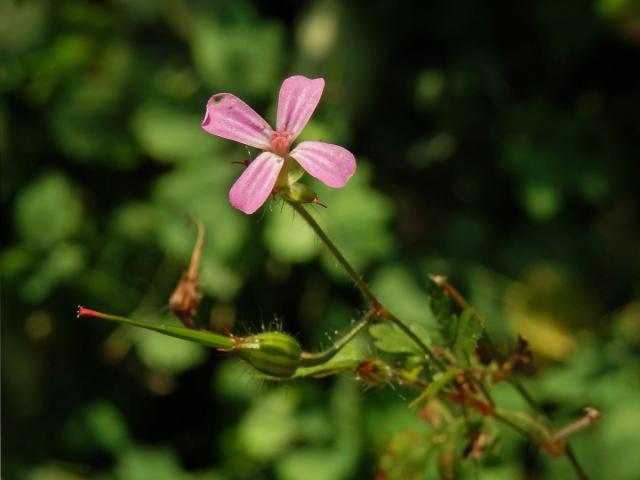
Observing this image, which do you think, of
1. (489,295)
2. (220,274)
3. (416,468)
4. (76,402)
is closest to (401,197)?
(489,295)

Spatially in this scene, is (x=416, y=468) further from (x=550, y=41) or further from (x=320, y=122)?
(x=550, y=41)

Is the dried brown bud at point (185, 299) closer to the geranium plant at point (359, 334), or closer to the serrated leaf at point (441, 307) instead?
the geranium plant at point (359, 334)

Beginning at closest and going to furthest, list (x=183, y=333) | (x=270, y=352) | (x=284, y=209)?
1. (x=183, y=333)
2. (x=270, y=352)
3. (x=284, y=209)

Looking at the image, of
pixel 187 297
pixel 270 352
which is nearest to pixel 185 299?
pixel 187 297

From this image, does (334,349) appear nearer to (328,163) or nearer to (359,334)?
(359,334)

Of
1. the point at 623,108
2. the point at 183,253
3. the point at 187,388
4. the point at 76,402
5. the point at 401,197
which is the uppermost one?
the point at 623,108
